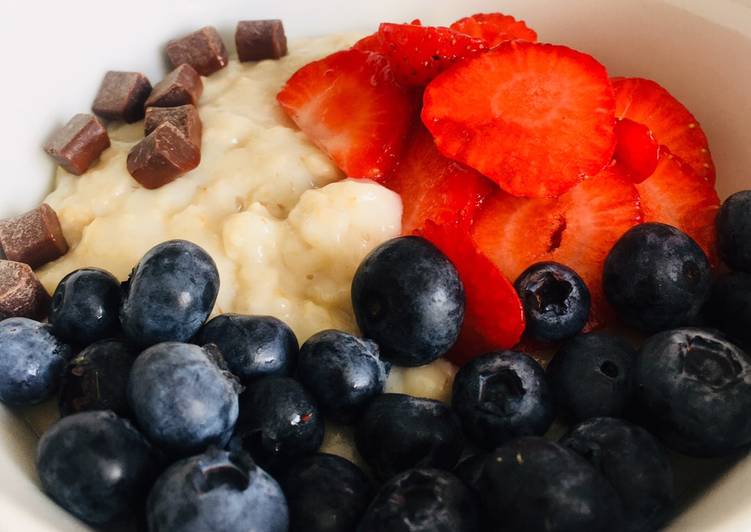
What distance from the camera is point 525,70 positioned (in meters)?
1.69

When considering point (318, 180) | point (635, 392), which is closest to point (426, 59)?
point (318, 180)

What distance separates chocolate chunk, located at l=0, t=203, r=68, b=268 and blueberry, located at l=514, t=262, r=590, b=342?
1075 millimetres

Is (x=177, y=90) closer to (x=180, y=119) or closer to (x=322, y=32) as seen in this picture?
(x=180, y=119)

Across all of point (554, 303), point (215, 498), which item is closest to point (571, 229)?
point (554, 303)

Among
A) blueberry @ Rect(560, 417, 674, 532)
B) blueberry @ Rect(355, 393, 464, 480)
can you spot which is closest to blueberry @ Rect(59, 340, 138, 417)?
blueberry @ Rect(355, 393, 464, 480)

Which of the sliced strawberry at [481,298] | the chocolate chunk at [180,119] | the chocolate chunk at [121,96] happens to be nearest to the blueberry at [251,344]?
the sliced strawberry at [481,298]

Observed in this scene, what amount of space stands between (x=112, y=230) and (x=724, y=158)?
5.10ft

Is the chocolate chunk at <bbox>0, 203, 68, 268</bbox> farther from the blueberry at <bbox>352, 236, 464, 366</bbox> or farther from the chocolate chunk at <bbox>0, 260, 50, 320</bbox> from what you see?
the blueberry at <bbox>352, 236, 464, 366</bbox>

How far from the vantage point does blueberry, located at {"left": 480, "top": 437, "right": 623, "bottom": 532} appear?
3.38 ft

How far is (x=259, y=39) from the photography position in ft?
6.88

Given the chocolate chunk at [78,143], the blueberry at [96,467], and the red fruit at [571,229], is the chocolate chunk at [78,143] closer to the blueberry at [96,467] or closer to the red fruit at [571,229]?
the blueberry at [96,467]

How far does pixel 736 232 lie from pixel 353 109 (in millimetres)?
933

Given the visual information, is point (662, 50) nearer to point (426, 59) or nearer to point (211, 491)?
point (426, 59)

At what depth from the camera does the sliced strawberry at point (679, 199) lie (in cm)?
170
